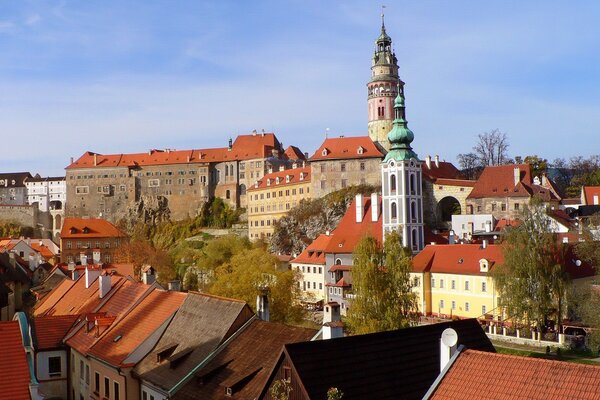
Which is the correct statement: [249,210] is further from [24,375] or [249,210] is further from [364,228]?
[24,375]

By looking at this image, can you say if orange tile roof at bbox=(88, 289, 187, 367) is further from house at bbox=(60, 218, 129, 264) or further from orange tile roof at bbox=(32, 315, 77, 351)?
house at bbox=(60, 218, 129, 264)

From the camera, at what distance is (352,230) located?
214 ft

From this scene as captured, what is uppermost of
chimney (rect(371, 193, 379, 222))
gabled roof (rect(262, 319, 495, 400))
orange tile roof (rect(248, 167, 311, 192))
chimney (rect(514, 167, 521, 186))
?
orange tile roof (rect(248, 167, 311, 192))

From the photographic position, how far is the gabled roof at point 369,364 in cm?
1398

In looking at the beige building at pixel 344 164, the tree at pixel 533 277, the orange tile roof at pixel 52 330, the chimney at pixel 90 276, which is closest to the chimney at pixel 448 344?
the orange tile roof at pixel 52 330

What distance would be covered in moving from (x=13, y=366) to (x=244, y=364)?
23.0 feet

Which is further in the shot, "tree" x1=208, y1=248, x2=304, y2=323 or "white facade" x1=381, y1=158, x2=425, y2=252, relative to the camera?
"white facade" x1=381, y1=158, x2=425, y2=252

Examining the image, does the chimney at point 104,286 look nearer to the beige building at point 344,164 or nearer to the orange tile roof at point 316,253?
the orange tile roof at point 316,253

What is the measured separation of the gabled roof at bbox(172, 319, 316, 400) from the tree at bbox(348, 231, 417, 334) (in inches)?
575

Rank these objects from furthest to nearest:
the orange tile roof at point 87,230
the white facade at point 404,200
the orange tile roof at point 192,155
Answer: the orange tile roof at point 192,155, the orange tile roof at point 87,230, the white facade at point 404,200

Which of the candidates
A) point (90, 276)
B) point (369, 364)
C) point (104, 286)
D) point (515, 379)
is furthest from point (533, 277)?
point (515, 379)

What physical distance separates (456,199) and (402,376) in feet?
210

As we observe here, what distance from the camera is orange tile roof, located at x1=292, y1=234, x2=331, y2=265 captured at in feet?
216

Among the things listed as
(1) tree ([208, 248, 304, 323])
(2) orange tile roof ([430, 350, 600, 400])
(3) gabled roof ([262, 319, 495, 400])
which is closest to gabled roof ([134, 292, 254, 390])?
(3) gabled roof ([262, 319, 495, 400])
